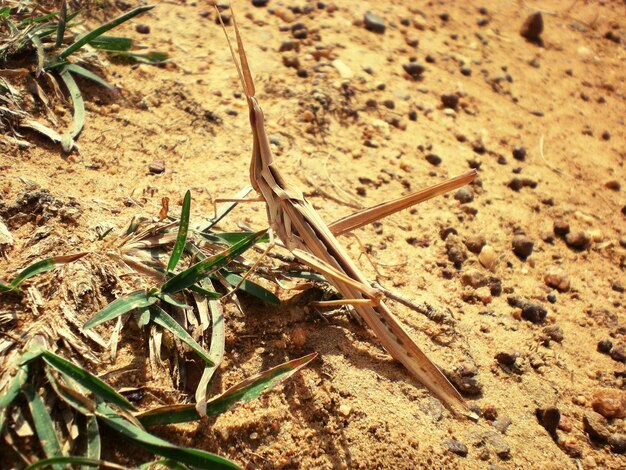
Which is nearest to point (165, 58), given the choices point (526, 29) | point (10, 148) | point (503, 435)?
point (10, 148)

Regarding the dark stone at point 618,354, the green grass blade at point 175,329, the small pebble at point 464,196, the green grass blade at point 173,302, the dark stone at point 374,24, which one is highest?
the dark stone at point 374,24

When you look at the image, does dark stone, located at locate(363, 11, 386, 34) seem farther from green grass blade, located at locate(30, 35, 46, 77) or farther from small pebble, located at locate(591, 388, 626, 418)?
small pebble, located at locate(591, 388, 626, 418)

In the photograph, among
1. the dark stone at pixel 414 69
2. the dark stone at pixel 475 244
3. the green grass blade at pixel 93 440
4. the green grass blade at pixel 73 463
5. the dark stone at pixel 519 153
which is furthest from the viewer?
the dark stone at pixel 414 69

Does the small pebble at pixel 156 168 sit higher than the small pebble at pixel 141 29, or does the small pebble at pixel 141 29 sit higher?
A: the small pebble at pixel 141 29

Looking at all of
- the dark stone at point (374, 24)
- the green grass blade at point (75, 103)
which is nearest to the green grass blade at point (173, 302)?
the green grass blade at point (75, 103)

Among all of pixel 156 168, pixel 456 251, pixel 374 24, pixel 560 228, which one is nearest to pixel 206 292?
pixel 156 168

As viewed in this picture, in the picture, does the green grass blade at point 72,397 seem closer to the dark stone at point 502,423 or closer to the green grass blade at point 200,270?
the green grass blade at point 200,270
